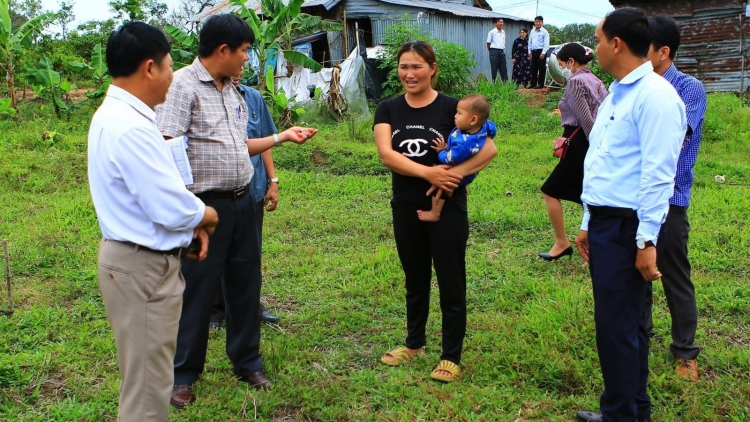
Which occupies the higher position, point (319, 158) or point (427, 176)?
point (427, 176)

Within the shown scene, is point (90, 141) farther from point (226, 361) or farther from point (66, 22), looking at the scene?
point (66, 22)

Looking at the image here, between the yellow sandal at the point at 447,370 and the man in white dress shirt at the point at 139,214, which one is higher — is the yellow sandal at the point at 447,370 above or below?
below

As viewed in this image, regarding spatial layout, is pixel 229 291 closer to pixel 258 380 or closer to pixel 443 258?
pixel 258 380

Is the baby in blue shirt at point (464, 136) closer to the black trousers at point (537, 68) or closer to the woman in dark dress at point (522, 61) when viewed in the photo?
the black trousers at point (537, 68)

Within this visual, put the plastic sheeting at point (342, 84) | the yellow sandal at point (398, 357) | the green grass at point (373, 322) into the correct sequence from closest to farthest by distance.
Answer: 1. the green grass at point (373, 322)
2. the yellow sandal at point (398, 357)
3. the plastic sheeting at point (342, 84)

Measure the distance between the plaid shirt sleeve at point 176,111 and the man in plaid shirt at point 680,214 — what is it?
2.37 meters

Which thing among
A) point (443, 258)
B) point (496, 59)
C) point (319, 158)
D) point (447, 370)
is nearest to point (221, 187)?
point (443, 258)

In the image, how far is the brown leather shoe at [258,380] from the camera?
3498 mm

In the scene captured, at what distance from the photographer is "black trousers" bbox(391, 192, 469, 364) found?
133 inches

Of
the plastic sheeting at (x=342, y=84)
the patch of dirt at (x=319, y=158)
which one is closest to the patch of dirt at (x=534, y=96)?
the plastic sheeting at (x=342, y=84)

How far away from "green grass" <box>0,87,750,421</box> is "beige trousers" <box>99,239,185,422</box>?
844 millimetres

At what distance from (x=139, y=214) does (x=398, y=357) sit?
1.95 meters

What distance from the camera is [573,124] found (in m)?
5.09

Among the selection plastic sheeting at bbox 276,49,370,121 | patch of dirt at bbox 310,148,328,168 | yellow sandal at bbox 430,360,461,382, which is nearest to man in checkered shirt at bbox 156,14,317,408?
yellow sandal at bbox 430,360,461,382
